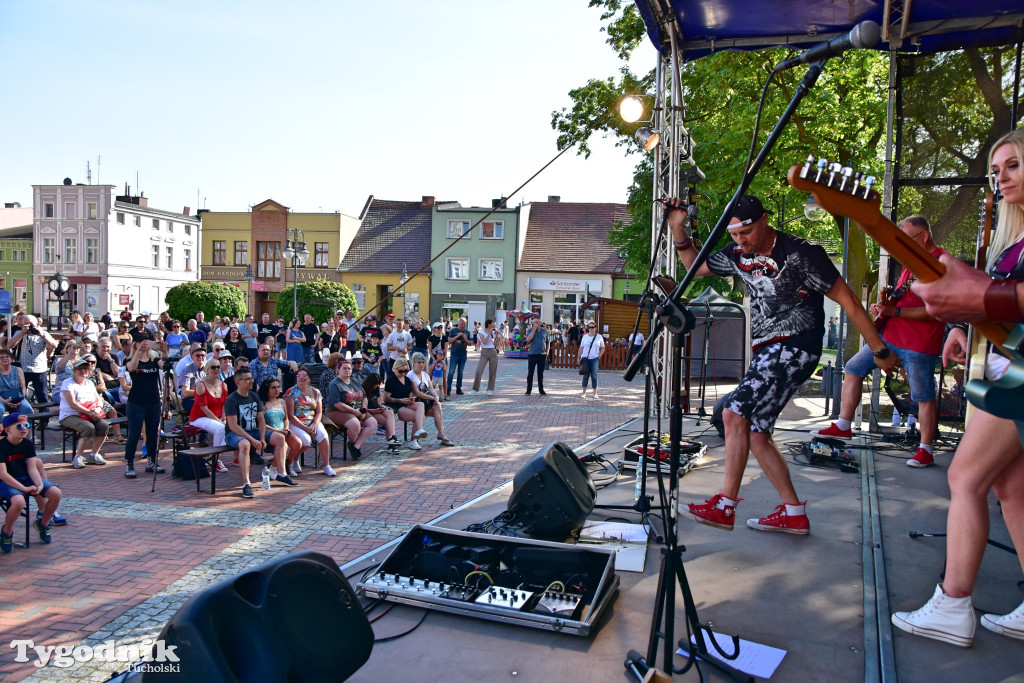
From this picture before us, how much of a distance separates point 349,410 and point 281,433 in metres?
1.46

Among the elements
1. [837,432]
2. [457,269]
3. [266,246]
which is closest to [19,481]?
[837,432]

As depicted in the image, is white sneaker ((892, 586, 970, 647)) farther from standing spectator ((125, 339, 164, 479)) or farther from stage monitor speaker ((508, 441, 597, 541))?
standing spectator ((125, 339, 164, 479))

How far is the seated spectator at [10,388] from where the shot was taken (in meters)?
8.69

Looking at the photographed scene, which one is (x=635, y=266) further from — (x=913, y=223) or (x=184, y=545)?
(x=184, y=545)

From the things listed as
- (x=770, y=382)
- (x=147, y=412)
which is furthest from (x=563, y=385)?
(x=770, y=382)

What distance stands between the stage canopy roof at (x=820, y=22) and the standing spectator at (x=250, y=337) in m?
9.99

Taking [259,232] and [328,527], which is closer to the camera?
[328,527]

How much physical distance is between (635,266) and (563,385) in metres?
7.07

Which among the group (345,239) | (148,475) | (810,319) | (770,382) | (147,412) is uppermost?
(345,239)

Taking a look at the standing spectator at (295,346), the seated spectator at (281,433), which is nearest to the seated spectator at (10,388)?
the seated spectator at (281,433)

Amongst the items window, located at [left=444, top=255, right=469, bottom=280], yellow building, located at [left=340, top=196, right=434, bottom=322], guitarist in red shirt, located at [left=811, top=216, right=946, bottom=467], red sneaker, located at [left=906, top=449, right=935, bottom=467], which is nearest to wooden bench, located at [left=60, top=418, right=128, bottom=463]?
guitarist in red shirt, located at [left=811, top=216, right=946, bottom=467]

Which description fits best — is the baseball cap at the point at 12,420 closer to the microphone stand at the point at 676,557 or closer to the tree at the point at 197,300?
the microphone stand at the point at 676,557

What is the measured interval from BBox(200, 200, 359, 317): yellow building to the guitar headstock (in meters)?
44.1

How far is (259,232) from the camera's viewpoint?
4634cm
